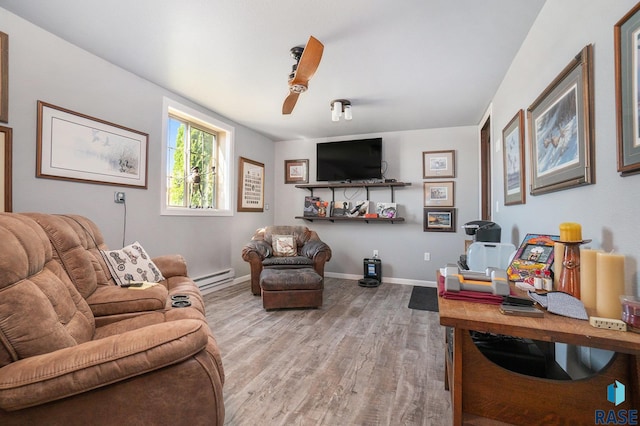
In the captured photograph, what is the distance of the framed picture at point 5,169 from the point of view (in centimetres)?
190

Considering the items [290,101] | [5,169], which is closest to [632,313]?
[290,101]

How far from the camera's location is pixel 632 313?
81 cm

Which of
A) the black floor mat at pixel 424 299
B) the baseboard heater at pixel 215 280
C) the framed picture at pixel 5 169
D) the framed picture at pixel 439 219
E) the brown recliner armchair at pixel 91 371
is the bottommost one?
the black floor mat at pixel 424 299

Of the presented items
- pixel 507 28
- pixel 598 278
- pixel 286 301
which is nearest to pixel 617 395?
pixel 598 278

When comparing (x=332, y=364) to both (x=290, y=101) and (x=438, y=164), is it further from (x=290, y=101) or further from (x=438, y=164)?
(x=438, y=164)

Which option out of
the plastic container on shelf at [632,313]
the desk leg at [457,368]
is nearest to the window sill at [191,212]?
the desk leg at [457,368]

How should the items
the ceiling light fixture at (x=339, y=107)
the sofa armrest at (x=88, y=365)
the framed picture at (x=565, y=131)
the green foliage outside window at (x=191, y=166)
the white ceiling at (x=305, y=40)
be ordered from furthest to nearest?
the green foliage outside window at (x=191, y=166), the ceiling light fixture at (x=339, y=107), the white ceiling at (x=305, y=40), the framed picture at (x=565, y=131), the sofa armrest at (x=88, y=365)

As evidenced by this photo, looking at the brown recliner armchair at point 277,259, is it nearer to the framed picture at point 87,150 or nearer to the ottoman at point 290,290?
the ottoman at point 290,290

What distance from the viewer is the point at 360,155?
454cm

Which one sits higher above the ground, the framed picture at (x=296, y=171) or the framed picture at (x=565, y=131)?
the framed picture at (x=296, y=171)

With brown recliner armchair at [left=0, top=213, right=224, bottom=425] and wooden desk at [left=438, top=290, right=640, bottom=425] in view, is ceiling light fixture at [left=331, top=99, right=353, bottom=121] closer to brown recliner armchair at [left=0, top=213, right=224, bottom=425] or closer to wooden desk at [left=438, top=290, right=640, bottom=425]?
wooden desk at [left=438, top=290, right=640, bottom=425]

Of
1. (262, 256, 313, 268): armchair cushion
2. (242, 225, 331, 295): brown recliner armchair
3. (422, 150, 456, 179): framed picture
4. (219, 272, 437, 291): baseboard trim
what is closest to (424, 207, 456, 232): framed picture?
(422, 150, 456, 179): framed picture

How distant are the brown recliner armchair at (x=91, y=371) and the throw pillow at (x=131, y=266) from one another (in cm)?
103

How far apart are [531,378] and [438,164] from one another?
3776 mm
